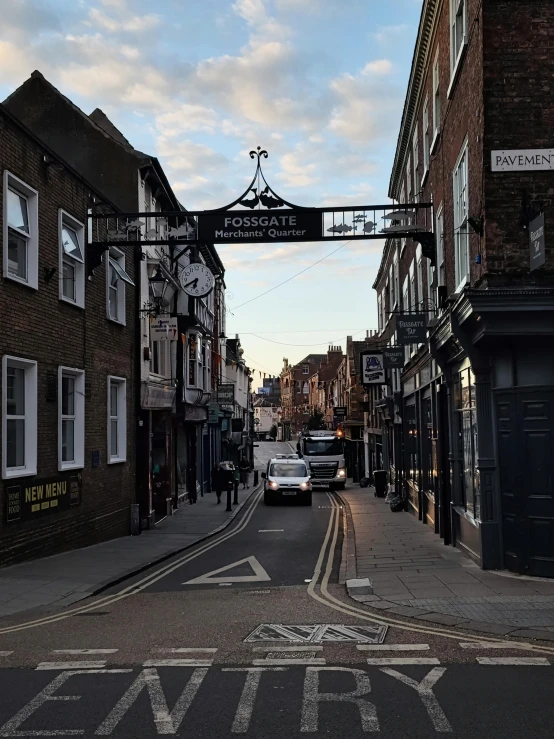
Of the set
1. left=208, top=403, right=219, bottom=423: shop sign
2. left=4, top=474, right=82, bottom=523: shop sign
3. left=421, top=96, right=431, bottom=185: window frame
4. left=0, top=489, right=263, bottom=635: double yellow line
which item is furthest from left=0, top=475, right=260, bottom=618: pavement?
left=208, top=403, right=219, bottom=423: shop sign

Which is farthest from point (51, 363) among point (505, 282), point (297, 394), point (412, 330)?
point (297, 394)

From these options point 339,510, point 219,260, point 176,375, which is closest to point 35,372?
point 176,375

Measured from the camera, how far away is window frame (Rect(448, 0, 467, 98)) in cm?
1287

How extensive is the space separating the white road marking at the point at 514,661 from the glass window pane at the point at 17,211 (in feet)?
34.5

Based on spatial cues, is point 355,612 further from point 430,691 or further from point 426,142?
point 426,142

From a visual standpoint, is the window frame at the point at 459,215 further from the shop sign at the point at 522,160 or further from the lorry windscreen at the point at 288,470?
the lorry windscreen at the point at 288,470

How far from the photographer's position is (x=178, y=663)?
Answer: 7.13 meters

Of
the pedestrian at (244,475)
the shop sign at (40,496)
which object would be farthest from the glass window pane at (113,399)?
the pedestrian at (244,475)

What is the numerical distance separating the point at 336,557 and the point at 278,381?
17408 cm

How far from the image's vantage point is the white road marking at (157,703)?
547cm

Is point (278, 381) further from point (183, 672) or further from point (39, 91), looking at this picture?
point (183, 672)

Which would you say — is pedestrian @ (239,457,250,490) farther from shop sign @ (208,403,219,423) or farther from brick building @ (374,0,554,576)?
brick building @ (374,0,554,576)

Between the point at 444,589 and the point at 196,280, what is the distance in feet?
29.2

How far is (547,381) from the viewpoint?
36.7 feet
